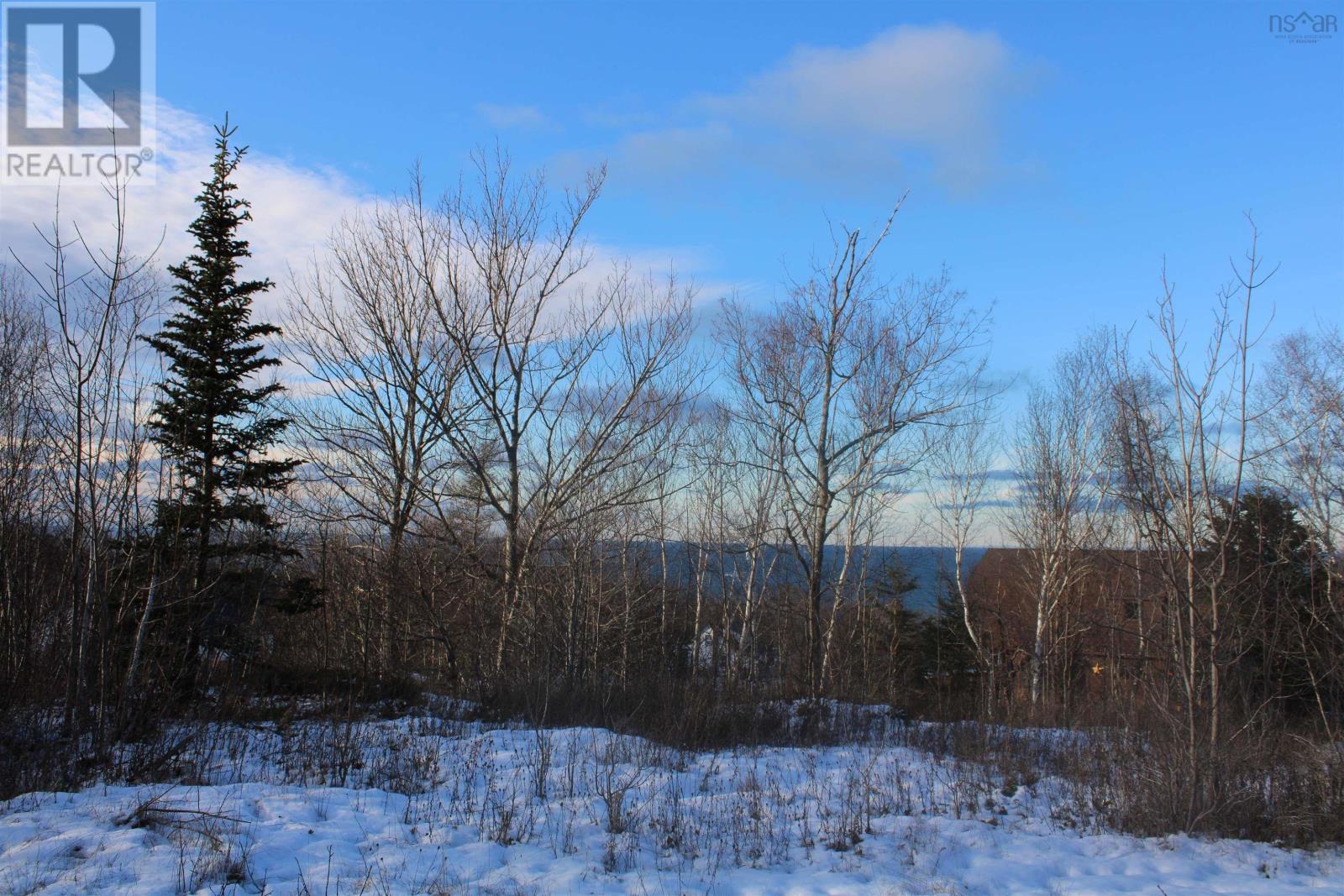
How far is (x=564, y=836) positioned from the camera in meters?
5.40

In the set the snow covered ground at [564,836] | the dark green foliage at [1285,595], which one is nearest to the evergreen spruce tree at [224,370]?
the snow covered ground at [564,836]

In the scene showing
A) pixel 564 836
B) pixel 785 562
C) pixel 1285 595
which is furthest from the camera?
pixel 785 562

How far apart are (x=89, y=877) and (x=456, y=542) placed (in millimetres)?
9778

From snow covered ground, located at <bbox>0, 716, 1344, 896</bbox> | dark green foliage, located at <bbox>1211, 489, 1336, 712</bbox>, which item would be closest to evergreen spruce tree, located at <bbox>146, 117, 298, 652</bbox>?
snow covered ground, located at <bbox>0, 716, 1344, 896</bbox>

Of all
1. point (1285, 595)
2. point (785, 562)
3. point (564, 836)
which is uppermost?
point (1285, 595)

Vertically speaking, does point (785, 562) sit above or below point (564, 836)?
above

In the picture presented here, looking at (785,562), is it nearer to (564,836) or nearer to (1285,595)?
(1285,595)

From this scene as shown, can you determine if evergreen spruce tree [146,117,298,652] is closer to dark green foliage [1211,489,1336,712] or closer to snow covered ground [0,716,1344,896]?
snow covered ground [0,716,1344,896]

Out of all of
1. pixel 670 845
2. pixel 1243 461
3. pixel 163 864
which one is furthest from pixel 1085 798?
pixel 163 864

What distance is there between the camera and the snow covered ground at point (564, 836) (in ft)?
14.5

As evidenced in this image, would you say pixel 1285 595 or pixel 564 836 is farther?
pixel 1285 595

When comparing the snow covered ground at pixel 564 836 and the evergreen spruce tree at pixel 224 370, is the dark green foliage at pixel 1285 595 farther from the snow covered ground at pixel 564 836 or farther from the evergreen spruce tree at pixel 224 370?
the evergreen spruce tree at pixel 224 370

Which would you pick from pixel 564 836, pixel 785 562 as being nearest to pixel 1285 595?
pixel 564 836

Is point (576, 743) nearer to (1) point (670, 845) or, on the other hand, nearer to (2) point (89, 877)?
(1) point (670, 845)
